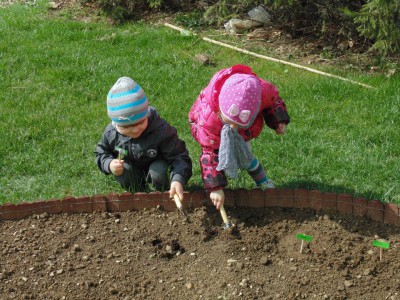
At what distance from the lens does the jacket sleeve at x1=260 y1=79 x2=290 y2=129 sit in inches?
177

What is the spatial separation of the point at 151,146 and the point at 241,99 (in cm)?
89

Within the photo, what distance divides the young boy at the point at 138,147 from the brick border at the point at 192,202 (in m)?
0.15

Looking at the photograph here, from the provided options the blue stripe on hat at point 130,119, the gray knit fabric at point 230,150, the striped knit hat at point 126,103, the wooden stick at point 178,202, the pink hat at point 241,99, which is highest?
the pink hat at point 241,99

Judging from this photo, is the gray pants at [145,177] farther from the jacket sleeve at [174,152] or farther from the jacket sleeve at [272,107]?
the jacket sleeve at [272,107]

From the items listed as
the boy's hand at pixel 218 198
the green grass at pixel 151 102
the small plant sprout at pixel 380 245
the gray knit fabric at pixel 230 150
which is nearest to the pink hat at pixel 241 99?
the gray knit fabric at pixel 230 150

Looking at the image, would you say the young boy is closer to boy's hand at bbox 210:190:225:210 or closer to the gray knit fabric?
boy's hand at bbox 210:190:225:210

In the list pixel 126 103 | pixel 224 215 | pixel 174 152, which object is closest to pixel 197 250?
pixel 224 215

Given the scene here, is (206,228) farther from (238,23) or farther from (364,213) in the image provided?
(238,23)

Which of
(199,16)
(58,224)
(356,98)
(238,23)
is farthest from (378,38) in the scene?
(58,224)

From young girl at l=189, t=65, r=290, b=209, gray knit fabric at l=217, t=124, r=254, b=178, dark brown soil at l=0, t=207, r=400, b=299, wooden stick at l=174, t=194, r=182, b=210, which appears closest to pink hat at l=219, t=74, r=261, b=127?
young girl at l=189, t=65, r=290, b=209

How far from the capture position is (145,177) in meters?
4.98

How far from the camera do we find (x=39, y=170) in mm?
5387

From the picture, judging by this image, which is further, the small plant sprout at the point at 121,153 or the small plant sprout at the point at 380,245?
the small plant sprout at the point at 121,153

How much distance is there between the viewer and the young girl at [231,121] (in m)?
4.11
